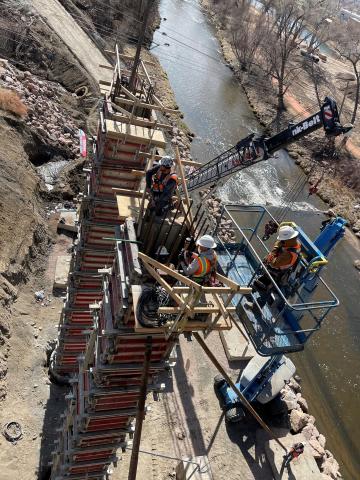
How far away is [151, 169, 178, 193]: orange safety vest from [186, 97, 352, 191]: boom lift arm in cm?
489

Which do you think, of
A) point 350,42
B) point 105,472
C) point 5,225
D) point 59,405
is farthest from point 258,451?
point 350,42

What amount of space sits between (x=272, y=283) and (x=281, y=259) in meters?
0.71

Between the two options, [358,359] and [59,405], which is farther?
[358,359]

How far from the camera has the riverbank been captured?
117 ft

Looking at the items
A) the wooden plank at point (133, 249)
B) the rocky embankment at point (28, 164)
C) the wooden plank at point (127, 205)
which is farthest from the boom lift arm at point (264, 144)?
the rocky embankment at point (28, 164)

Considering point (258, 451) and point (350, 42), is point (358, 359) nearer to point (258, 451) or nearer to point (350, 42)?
point (258, 451)

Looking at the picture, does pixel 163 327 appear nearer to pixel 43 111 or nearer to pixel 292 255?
pixel 292 255

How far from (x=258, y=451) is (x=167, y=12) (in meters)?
63.6

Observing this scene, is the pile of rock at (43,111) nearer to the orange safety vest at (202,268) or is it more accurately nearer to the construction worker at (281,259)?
the construction worker at (281,259)

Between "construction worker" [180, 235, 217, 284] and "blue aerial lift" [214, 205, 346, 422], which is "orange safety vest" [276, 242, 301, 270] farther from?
"construction worker" [180, 235, 217, 284]

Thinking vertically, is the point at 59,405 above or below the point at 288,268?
below

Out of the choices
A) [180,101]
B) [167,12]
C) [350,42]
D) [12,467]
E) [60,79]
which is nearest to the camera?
[12,467]

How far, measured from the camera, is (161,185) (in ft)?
33.7

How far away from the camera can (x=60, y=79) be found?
30.8 meters
